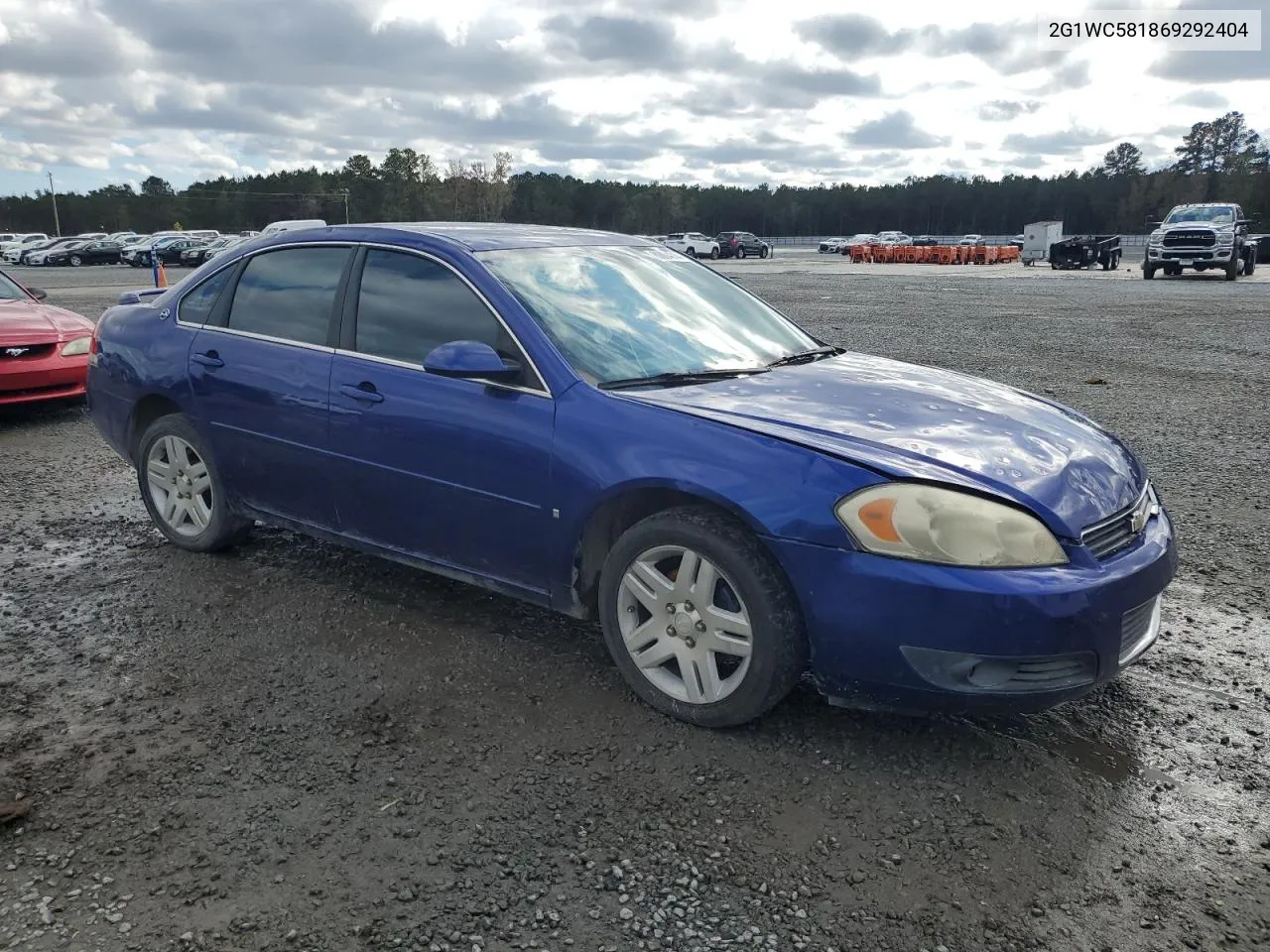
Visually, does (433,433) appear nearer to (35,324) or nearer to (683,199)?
(35,324)

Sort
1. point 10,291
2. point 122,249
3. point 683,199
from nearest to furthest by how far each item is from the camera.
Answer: point 10,291
point 122,249
point 683,199

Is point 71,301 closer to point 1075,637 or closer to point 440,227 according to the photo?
point 440,227

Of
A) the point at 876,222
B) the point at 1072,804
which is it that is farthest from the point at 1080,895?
the point at 876,222

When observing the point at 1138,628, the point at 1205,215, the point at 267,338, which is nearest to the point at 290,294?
the point at 267,338

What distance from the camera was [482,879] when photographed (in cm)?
254

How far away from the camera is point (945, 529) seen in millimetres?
2881

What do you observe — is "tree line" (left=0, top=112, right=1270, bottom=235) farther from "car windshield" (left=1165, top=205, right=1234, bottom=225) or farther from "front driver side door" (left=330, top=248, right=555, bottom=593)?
"front driver side door" (left=330, top=248, right=555, bottom=593)

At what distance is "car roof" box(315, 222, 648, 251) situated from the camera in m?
Result: 4.14

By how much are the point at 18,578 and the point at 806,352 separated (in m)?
3.70

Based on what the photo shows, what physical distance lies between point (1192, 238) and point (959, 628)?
3195 cm

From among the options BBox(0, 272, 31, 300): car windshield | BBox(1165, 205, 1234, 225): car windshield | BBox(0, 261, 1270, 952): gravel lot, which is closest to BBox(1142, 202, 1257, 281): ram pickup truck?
BBox(1165, 205, 1234, 225): car windshield

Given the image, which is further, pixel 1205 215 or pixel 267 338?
→ pixel 1205 215

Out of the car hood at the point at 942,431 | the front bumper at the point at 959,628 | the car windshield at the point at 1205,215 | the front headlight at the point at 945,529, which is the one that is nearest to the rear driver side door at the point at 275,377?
the car hood at the point at 942,431

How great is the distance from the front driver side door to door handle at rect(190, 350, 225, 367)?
79 cm
